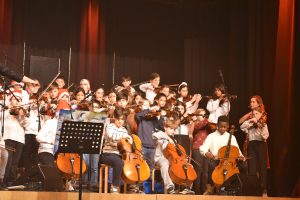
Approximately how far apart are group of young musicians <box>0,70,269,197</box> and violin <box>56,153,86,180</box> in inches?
10.1

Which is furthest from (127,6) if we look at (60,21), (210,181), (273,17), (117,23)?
(210,181)

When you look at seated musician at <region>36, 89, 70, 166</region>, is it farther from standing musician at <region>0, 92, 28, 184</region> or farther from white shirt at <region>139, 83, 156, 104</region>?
white shirt at <region>139, 83, 156, 104</region>

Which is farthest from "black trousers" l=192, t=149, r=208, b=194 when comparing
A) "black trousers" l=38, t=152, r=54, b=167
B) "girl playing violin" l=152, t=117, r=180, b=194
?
"black trousers" l=38, t=152, r=54, b=167

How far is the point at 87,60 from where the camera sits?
1271 cm

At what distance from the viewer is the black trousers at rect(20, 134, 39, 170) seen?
9047 mm

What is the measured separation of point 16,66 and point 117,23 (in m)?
2.61

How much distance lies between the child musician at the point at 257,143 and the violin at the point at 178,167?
1.45 m

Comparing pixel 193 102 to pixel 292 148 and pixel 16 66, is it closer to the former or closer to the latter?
pixel 292 148

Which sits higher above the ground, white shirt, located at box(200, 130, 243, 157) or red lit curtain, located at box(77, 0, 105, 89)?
red lit curtain, located at box(77, 0, 105, 89)

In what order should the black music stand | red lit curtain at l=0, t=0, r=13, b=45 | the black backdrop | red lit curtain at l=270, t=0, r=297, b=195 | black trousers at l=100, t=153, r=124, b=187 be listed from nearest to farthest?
the black music stand < black trousers at l=100, t=153, r=124, b=187 < red lit curtain at l=270, t=0, r=297, b=195 < the black backdrop < red lit curtain at l=0, t=0, r=13, b=45

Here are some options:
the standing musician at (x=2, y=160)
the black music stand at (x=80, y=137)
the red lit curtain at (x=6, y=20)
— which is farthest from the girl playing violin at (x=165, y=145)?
the red lit curtain at (x=6, y=20)

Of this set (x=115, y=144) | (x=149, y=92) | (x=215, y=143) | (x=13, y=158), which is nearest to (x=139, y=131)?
(x=115, y=144)

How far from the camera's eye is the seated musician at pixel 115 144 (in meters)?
8.19

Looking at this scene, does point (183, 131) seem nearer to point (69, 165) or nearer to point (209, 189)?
point (209, 189)
